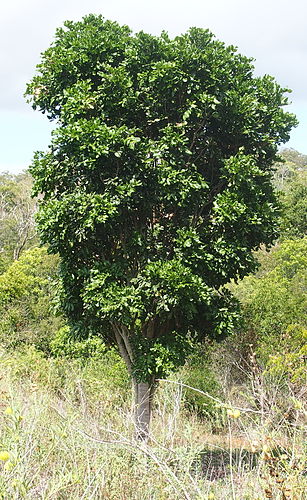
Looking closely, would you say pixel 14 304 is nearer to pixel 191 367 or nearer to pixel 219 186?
pixel 191 367

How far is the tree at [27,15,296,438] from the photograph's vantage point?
21.3 feet

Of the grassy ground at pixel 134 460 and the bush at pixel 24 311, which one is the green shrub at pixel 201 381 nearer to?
the bush at pixel 24 311

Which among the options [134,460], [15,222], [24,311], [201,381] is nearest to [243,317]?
[201,381]

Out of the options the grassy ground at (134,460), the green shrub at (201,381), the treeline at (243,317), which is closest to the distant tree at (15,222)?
the treeline at (243,317)

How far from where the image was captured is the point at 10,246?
85.8 feet

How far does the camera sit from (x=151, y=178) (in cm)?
671

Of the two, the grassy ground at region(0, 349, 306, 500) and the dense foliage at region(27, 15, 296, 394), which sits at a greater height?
the dense foliage at region(27, 15, 296, 394)

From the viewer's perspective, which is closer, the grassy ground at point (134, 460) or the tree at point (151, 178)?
the grassy ground at point (134, 460)

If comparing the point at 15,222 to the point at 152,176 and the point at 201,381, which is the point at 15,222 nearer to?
the point at 201,381

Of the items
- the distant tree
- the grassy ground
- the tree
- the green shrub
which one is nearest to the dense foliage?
the tree

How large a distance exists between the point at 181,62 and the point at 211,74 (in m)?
0.49

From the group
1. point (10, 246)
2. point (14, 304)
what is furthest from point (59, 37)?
point (10, 246)

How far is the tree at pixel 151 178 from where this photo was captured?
650 cm

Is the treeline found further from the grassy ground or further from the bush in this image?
the grassy ground
